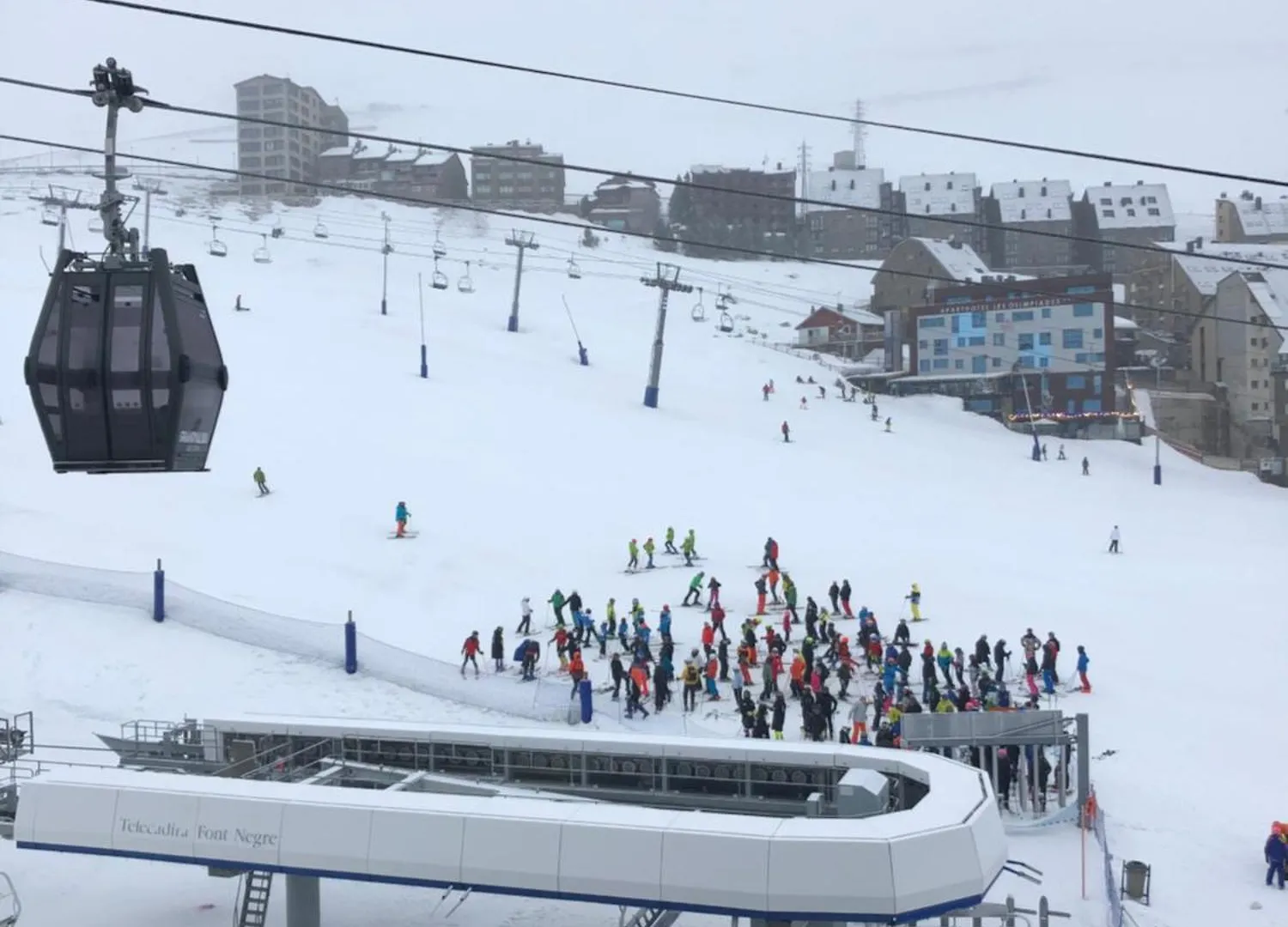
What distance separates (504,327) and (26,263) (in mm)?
18747

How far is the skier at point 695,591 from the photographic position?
70.4 ft

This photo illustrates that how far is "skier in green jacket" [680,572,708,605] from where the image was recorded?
70.4 ft

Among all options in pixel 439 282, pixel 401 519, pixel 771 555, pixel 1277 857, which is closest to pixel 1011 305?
pixel 439 282

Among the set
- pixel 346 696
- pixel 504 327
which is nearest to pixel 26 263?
pixel 504 327

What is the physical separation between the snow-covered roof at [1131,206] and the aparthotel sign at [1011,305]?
137 ft

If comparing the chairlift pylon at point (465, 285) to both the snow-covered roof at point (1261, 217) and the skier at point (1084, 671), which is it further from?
the snow-covered roof at point (1261, 217)

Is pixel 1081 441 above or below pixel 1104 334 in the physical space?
below

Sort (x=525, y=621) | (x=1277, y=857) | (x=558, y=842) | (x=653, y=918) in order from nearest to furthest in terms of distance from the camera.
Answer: (x=558, y=842), (x=653, y=918), (x=1277, y=857), (x=525, y=621)

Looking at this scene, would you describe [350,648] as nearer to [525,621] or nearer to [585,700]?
[525,621]

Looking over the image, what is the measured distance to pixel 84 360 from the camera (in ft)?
27.5

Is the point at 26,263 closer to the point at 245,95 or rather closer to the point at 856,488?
the point at 856,488

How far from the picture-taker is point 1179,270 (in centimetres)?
6931

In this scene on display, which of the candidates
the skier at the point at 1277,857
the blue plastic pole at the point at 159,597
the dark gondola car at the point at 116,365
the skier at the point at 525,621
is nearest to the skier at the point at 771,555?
the skier at the point at 525,621

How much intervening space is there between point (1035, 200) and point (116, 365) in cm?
9494
